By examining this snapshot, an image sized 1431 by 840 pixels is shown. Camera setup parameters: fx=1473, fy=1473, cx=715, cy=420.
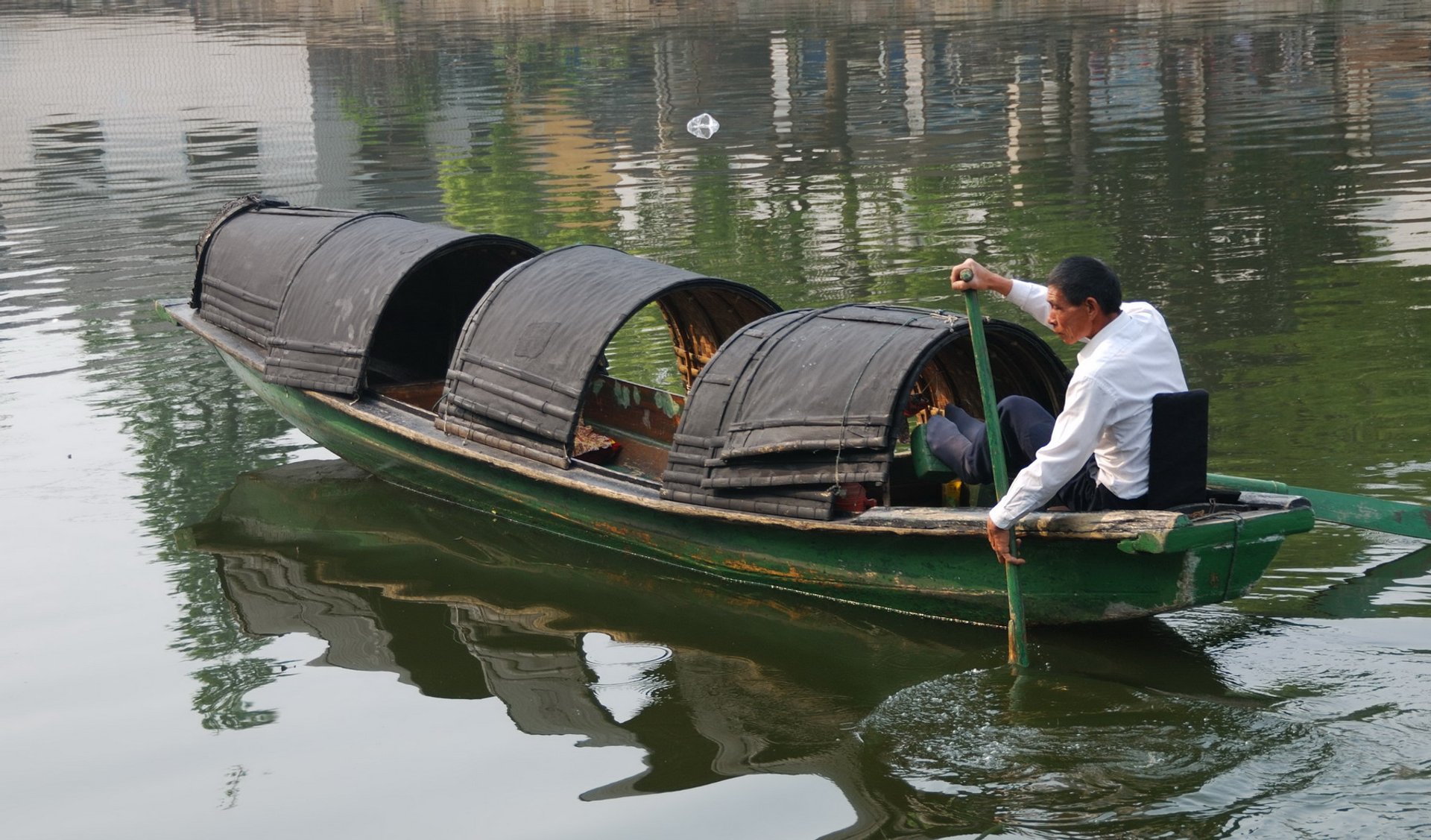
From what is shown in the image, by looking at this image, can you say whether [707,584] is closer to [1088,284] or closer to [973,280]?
[973,280]

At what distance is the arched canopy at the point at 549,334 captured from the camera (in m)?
7.93

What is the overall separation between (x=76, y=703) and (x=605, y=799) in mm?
2789

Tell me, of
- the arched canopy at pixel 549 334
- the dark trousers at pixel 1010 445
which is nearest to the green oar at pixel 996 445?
the dark trousers at pixel 1010 445

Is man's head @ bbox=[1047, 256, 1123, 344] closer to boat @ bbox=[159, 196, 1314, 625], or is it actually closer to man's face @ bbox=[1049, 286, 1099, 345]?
man's face @ bbox=[1049, 286, 1099, 345]

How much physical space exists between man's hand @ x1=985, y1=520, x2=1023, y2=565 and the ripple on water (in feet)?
1.78

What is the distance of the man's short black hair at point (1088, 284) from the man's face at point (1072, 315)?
17 mm

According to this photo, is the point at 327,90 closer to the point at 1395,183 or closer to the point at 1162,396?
the point at 1395,183

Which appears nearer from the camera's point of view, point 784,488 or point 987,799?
point 987,799

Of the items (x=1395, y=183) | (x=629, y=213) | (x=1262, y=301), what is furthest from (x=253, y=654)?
(x=1395, y=183)

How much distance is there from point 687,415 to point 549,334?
1190mm

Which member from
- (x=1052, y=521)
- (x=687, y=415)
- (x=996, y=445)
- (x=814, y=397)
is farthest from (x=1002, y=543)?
(x=687, y=415)

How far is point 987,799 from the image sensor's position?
5348 millimetres

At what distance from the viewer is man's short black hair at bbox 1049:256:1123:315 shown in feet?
19.7

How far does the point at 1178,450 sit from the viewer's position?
6.07m
